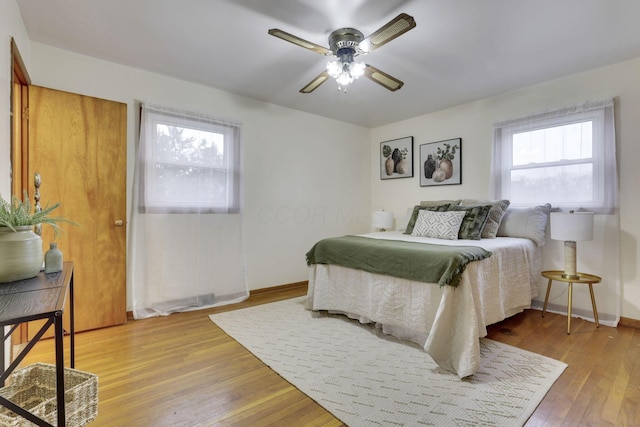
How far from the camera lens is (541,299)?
3197mm

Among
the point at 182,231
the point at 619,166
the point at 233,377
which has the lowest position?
the point at 233,377

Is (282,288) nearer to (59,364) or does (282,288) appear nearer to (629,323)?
(59,364)

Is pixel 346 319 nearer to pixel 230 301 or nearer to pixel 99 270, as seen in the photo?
pixel 230 301

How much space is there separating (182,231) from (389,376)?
8.02 feet

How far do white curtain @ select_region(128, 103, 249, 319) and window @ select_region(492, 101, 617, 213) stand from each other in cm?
315

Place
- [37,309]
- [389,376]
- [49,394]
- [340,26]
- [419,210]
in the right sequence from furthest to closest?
[419,210]
[340,26]
[389,376]
[49,394]
[37,309]

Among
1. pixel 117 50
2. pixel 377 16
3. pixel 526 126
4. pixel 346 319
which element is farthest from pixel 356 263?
pixel 117 50

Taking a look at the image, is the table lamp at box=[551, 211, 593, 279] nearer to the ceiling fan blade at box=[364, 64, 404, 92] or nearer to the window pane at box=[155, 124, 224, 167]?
the ceiling fan blade at box=[364, 64, 404, 92]

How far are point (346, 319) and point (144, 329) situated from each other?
1.83m

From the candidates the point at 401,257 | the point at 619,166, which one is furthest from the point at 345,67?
the point at 619,166

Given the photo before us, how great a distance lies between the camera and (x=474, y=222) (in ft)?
9.71

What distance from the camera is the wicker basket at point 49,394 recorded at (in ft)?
4.04

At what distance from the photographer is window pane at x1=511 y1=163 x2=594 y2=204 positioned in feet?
9.75

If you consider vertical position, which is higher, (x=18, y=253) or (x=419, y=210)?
(x=419, y=210)
